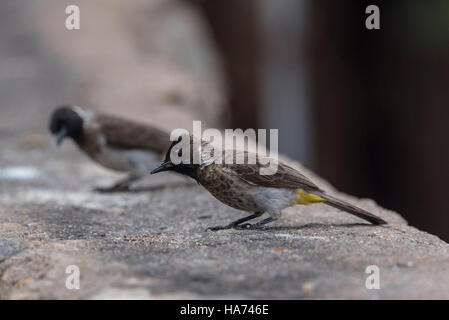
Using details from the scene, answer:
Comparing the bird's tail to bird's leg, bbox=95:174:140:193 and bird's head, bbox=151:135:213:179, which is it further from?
bird's leg, bbox=95:174:140:193

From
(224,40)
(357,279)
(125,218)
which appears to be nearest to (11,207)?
(125,218)

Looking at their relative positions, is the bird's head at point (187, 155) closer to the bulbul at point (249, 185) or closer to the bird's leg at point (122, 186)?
the bulbul at point (249, 185)

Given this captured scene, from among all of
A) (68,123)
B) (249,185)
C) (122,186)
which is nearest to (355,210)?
(249,185)

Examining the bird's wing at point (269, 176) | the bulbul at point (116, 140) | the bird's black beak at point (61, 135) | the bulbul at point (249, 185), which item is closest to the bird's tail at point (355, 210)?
the bulbul at point (249, 185)

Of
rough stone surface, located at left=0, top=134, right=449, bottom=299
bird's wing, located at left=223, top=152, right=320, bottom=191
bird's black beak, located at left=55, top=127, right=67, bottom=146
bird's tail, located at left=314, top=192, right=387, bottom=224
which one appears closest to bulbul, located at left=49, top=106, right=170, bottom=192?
bird's black beak, located at left=55, top=127, right=67, bottom=146

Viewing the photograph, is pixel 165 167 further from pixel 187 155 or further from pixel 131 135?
pixel 131 135
